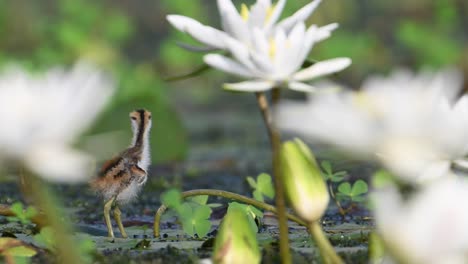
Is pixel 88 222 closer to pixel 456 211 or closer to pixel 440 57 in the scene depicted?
pixel 456 211

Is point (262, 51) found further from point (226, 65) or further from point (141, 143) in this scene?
point (141, 143)

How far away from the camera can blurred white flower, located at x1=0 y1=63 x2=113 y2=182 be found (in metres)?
1.22

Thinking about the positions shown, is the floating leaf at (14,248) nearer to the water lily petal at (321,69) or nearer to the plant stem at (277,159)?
the plant stem at (277,159)

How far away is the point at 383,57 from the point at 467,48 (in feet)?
1.88

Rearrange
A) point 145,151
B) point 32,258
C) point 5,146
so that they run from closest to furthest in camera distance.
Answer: point 5,146 < point 32,258 < point 145,151

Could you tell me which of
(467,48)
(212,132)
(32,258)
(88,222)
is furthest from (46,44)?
(32,258)

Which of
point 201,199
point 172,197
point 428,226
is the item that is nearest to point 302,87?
point 428,226

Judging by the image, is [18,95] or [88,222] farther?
[88,222]

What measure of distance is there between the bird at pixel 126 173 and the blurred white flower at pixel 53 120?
0.97 meters

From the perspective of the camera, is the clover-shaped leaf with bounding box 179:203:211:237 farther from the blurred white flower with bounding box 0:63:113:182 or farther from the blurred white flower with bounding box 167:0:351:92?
the blurred white flower with bounding box 0:63:113:182

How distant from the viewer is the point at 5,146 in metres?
1.23

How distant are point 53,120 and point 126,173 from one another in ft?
3.43

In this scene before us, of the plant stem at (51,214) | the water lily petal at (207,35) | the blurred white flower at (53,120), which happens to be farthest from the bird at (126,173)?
the blurred white flower at (53,120)

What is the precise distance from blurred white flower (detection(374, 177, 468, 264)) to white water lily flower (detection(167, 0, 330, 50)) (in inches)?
18.6
